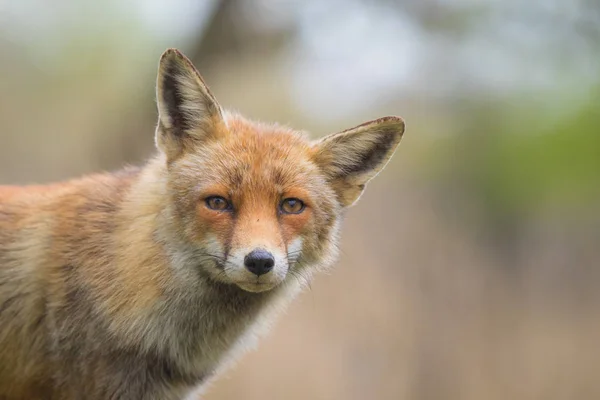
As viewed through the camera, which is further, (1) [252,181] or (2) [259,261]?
(1) [252,181]

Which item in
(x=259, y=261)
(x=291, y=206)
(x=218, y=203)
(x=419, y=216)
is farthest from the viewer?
(x=419, y=216)

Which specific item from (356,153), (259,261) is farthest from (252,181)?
(356,153)

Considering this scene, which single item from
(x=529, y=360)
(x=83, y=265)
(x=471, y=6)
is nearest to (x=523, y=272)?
(x=529, y=360)

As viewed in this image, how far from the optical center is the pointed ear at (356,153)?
3.52 metres

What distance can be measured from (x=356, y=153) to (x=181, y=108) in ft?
3.23

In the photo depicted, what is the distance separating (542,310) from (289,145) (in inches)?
309

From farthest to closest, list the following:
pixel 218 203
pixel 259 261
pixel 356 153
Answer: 1. pixel 356 153
2. pixel 218 203
3. pixel 259 261

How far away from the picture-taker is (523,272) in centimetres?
1011

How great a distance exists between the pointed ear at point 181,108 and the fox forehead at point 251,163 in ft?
0.23

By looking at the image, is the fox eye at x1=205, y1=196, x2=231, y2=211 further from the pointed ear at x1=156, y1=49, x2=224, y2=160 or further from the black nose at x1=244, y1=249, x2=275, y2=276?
the pointed ear at x1=156, y1=49, x2=224, y2=160

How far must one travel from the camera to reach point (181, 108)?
3396mm

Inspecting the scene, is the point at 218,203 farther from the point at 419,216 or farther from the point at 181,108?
the point at 419,216

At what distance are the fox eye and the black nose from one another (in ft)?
1.09

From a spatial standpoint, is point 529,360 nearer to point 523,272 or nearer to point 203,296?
point 523,272
